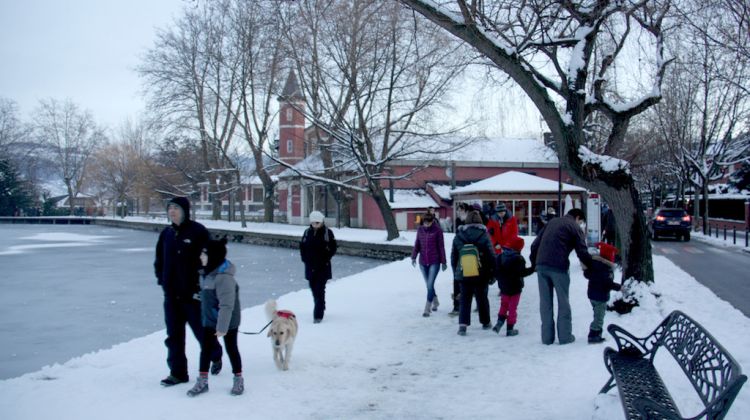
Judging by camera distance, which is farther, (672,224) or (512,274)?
(672,224)

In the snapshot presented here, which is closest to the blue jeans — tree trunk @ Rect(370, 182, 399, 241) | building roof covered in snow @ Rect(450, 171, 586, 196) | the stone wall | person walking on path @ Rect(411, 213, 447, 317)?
person walking on path @ Rect(411, 213, 447, 317)

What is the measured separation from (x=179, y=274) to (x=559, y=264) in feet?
14.0

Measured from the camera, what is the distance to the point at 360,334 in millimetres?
8695

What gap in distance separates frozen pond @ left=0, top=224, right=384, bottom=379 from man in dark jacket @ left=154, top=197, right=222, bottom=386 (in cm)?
146

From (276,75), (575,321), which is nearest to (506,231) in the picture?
(575,321)

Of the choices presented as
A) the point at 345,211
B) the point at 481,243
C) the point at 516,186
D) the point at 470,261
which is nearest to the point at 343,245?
the point at 516,186

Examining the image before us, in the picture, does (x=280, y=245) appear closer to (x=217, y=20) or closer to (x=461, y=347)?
(x=217, y=20)

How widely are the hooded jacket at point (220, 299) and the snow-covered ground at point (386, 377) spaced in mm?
678

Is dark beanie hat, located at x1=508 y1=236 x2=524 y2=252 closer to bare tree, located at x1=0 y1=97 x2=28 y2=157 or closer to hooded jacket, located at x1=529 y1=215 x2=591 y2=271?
hooded jacket, located at x1=529 y1=215 x2=591 y2=271

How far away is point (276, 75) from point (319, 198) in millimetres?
21640

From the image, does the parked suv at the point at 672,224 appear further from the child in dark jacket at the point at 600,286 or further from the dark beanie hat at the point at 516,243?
the child in dark jacket at the point at 600,286

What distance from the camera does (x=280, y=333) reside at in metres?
6.51

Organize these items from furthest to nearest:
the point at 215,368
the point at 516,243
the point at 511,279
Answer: the point at 516,243
the point at 511,279
the point at 215,368

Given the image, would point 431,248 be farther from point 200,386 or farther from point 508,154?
point 508,154
